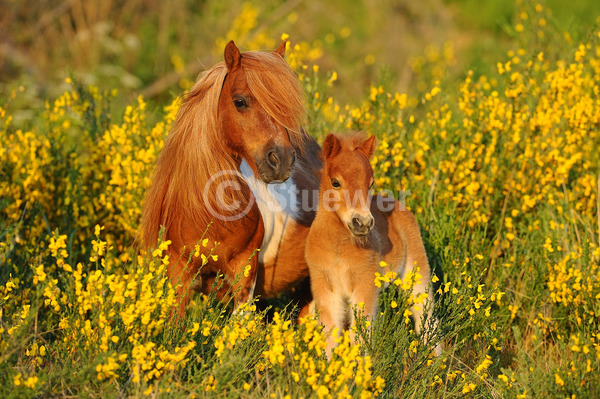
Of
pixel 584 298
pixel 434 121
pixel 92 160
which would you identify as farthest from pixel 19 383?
pixel 434 121

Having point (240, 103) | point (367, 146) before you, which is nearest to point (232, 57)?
point (240, 103)

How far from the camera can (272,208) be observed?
447 centimetres

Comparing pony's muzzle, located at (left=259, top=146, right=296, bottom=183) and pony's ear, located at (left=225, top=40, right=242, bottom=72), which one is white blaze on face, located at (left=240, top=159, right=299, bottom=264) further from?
pony's ear, located at (left=225, top=40, right=242, bottom=72)

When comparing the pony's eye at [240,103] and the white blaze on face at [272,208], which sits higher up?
the pony's eye at [240,103]

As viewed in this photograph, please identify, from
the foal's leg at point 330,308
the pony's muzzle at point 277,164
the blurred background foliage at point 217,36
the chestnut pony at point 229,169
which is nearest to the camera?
the pony's muzzle at point 277,164

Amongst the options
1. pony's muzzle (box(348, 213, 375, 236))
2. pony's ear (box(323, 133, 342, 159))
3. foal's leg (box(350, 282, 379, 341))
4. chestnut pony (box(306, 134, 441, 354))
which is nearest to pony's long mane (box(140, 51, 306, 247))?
pony's ear (box(323, 133, 342, 159))

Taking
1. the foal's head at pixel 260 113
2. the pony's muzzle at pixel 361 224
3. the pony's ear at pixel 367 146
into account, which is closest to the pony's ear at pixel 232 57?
the foal's head at pixel 260 113

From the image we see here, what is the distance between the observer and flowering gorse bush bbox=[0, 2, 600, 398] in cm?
344

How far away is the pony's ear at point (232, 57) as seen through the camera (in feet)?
13.2

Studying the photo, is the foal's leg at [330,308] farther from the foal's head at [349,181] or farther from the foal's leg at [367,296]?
the foal's head at [349,181]

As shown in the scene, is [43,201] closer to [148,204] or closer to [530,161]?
[148,204]

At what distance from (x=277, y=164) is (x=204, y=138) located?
1.71ft

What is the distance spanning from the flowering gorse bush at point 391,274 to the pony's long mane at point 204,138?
0.28 meters

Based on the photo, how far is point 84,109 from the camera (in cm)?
566
